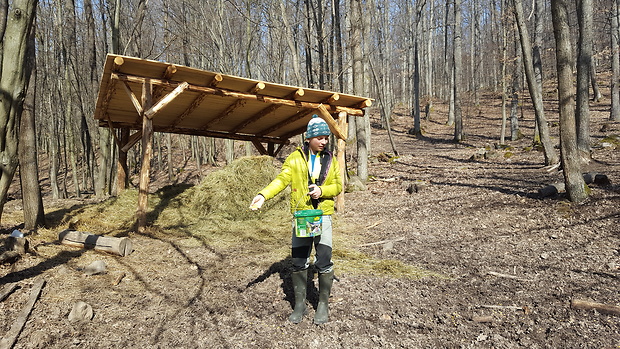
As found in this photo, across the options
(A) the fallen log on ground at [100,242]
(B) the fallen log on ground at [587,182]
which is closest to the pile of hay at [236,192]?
(A) the fallen log on ground at [100,242]

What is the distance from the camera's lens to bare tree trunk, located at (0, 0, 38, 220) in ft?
11.3

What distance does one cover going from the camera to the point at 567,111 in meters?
6.26

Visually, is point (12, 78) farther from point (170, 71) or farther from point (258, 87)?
point (258, 87)

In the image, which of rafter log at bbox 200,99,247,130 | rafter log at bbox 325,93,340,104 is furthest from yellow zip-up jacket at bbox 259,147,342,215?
rafter log at bbox 200,99,247,130

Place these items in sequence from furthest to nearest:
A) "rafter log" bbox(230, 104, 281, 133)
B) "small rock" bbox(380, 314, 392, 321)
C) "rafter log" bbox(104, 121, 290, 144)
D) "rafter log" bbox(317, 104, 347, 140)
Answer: "rafter log" bbox(104, 121, 290, 144)
"rafter log" bbox(230, 104, 281, 133)
"rafter log" bbox(317, 104, 347, 140)
"small rock" bbox(380, 314, 392, 321)

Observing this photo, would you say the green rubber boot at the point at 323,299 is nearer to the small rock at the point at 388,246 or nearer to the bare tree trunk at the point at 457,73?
the small rock at the point at 388,246

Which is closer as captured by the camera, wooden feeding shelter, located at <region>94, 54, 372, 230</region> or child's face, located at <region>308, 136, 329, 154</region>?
child's face, located at <region>308, 136, 329, 154</region>

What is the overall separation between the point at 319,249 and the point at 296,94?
15.1ft

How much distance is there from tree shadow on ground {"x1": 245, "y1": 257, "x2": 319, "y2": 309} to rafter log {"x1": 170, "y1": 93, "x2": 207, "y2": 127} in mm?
3987

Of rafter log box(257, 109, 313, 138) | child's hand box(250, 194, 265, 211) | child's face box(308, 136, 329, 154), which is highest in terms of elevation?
rafter log box(257, 109, 313, 138)

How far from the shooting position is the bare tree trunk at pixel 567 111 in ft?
19.9

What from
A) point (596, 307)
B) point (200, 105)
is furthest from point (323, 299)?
point (200, 105)

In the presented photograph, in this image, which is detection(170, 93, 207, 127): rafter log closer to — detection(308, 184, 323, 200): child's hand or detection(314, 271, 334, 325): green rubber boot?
detection(308, 184, 323, 200): child's hand

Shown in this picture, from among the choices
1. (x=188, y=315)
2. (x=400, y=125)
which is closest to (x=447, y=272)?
(x=188, y=315)
